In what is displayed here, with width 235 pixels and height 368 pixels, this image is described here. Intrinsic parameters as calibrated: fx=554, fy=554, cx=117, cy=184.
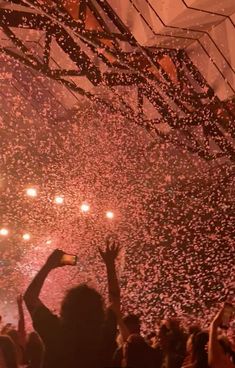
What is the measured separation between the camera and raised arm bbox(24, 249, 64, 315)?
2447 mm

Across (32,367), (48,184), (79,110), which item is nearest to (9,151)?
(48,184)

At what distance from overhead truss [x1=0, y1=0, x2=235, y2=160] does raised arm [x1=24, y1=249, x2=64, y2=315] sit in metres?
4.81

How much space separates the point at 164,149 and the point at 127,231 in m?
2.67

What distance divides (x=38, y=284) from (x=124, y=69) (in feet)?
20.3

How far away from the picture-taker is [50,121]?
11.7 m

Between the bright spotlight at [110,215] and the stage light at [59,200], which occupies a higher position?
the stage light at [59,200]

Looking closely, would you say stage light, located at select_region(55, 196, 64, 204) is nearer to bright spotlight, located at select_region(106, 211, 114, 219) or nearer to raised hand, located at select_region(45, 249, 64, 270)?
bright spotlight, located at select_region(106, 211, 114, 219)

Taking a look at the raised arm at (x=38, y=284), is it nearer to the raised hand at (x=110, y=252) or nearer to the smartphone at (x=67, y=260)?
the smartphone at (x=67, y=260)

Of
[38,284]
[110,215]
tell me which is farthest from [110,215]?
[38,284]

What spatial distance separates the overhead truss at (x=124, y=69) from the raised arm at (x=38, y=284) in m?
4.81

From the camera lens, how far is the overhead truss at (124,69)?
727 centimetres

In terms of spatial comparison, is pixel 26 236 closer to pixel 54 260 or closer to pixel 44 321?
pixel 54 260

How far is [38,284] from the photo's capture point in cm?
253

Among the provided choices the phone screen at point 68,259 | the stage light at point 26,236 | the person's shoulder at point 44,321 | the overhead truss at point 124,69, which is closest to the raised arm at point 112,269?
the phone screen at point 68,259
